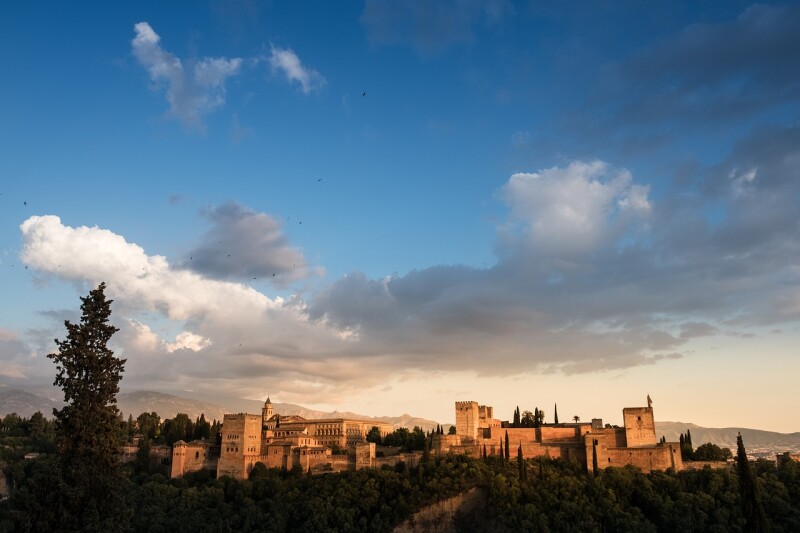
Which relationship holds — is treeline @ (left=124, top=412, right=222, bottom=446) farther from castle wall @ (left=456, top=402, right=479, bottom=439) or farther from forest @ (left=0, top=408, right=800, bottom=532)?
castle wall @ (left=456, top=402, right=479, bottom=439)

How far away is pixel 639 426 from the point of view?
65.9 meters

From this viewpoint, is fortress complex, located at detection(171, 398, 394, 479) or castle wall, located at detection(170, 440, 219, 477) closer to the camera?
fortress complex, located at detection(171, 398, 394, 479)

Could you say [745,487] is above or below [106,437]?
below

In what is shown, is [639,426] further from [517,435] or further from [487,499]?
[487,499]

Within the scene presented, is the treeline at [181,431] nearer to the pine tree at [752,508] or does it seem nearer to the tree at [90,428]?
the pine tree at [752,508]

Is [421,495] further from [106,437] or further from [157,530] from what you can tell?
[106,437]

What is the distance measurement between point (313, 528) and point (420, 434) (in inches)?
1057

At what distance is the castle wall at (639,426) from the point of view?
2586 inches

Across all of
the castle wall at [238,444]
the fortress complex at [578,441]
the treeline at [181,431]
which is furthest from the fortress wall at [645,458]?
the treeline at [181,431]

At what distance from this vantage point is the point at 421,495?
214 ft

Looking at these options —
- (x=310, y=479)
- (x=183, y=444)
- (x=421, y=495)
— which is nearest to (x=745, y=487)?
(x=421, y=495)

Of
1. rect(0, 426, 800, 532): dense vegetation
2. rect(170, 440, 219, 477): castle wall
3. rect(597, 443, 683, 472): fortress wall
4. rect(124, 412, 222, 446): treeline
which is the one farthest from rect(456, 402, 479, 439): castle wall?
rect(124, 412, 222, 446): treeline

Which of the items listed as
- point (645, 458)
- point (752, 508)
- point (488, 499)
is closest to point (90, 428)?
point (752, 508)

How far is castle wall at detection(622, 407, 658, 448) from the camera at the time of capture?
6569 cm
